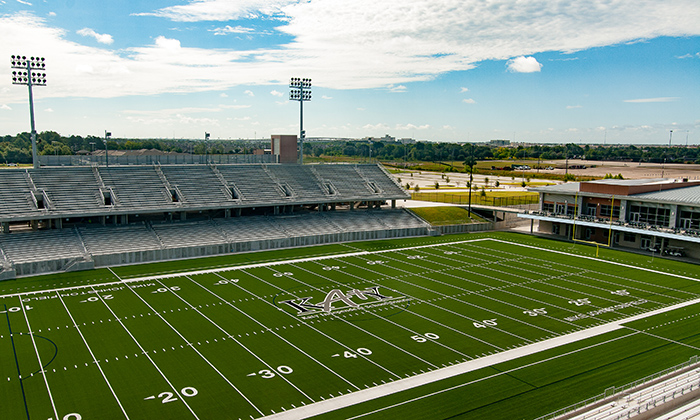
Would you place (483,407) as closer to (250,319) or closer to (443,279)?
(250,319)

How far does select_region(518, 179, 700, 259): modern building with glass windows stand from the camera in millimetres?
36750

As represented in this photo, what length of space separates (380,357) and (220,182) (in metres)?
27.7

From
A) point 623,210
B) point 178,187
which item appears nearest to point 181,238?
point 178,187

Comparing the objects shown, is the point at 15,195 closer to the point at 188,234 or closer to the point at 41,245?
the point at 41,245

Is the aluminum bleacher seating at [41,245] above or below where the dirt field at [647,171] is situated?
below

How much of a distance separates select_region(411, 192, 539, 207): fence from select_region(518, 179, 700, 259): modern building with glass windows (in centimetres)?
711

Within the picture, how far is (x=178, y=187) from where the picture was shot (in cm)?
4050

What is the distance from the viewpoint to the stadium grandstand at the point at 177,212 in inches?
1270

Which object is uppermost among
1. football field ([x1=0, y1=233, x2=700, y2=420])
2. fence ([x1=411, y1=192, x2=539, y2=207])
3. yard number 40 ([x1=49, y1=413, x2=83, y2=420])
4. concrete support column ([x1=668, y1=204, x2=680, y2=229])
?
concrete support column ([x1=668, y1=204, x2=680, y2=229])

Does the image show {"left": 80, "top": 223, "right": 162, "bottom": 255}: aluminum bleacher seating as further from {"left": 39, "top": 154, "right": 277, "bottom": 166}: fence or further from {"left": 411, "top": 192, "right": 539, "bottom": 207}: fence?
{"left": 411, "top": 192, "right": 539, "bottom": 207}: fence

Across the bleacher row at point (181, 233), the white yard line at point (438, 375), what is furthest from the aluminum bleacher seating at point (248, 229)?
the white yard line at point (438, 375)

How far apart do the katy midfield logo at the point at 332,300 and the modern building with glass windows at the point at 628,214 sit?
2247 cm

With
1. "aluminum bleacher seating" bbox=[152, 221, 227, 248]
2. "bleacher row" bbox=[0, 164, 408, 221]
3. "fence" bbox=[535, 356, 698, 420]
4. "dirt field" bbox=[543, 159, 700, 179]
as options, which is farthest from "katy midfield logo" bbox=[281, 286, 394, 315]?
"dirt field" bbox=[543, 159, 700, 179]

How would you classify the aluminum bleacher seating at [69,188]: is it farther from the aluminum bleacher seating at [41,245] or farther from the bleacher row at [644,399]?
the bleacher row at [644,399]
